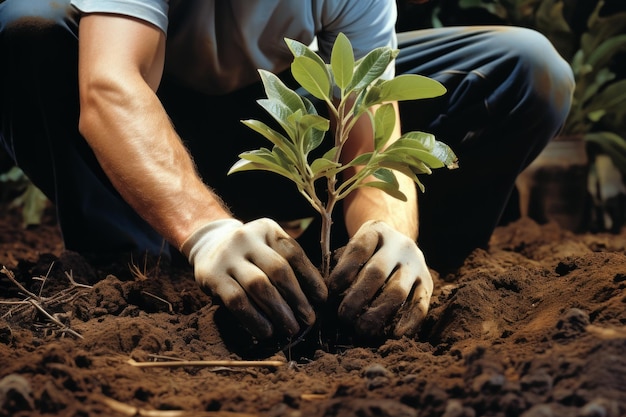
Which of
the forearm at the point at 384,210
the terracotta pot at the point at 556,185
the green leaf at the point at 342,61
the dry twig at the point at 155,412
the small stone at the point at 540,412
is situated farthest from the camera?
the terracotta pot at the point at 556,185

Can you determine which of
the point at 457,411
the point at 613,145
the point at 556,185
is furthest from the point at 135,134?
the point at 613,145

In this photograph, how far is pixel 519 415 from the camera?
0.92 meters

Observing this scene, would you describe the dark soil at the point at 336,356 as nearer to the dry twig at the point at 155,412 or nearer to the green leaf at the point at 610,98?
the dry twig at the point at 155,412

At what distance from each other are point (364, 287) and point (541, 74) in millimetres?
1173

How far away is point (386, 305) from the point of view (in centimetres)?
144

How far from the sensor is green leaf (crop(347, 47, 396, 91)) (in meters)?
1.35

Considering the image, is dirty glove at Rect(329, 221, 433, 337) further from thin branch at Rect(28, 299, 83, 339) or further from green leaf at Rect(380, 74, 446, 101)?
thin branch at Rect(28, 299, 83, 339)

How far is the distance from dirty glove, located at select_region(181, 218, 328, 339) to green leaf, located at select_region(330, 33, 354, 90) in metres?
0.34

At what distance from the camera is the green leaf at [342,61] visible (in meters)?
1.29

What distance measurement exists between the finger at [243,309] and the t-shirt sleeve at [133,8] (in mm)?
654

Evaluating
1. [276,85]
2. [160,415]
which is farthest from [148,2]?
[160,415]

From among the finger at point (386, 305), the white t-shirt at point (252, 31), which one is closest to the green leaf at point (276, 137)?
the finger at point (386, 305)

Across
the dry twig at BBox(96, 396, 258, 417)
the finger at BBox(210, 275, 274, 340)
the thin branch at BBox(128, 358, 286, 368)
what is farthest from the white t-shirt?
the dry twig at BBox(96, 396, 258, 417)

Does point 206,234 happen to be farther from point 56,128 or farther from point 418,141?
point 56,128
